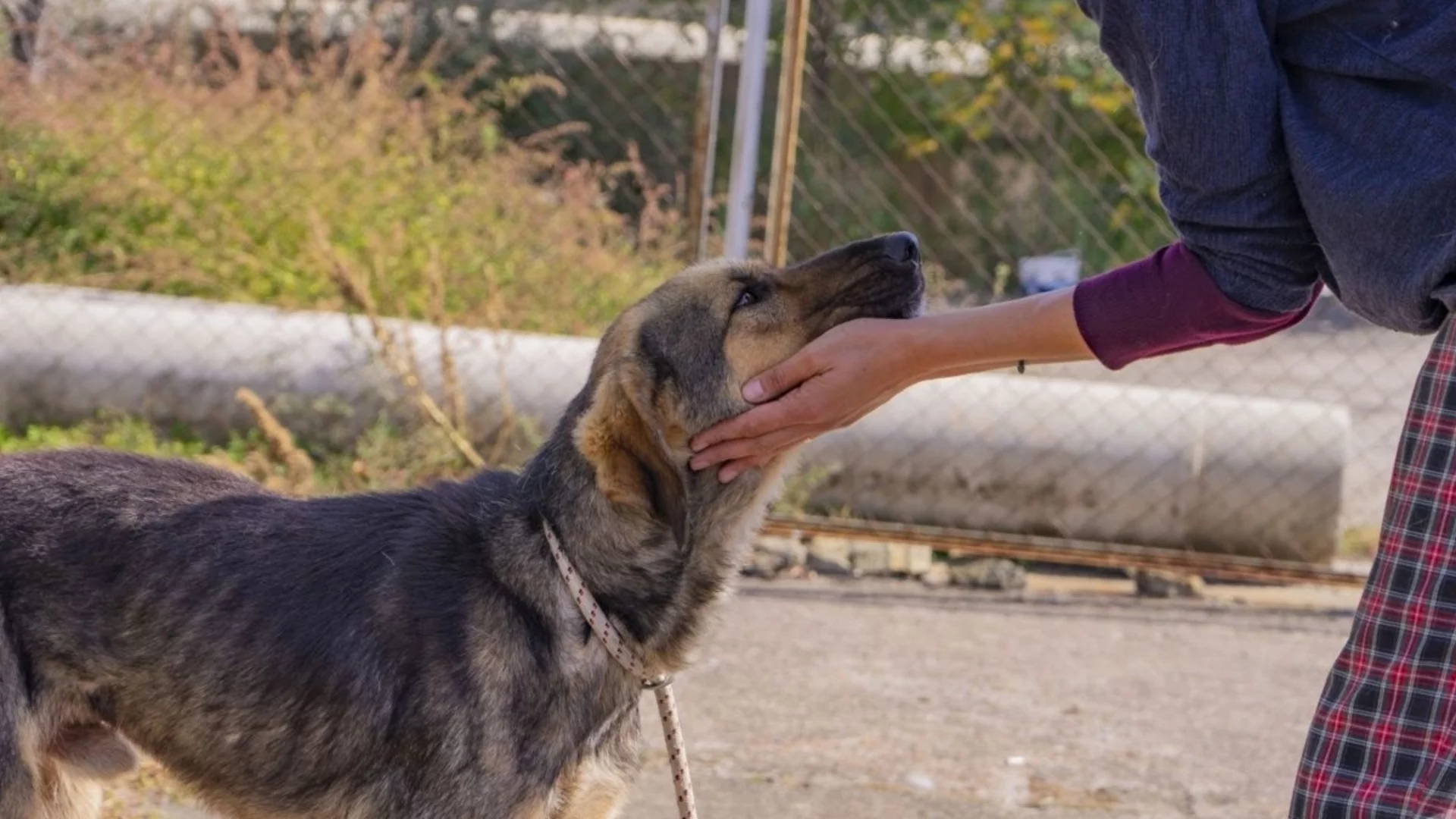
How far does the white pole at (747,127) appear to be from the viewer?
21.8 ft

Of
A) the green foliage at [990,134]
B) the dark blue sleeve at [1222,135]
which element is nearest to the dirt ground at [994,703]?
the dark blue sleeve at [1222,135]

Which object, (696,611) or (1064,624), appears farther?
(1064,624)

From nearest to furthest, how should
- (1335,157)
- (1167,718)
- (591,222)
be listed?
(1335,157) < (1167,718) < (591,222)

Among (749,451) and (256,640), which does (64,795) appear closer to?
(256,640)

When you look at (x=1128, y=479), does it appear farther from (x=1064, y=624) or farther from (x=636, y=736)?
(x=636, y=736)

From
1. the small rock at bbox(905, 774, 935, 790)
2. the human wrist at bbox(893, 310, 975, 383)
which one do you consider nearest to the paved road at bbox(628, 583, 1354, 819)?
the small rock at bbox(905, 774, 935, 790)

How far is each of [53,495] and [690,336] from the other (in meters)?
1.38

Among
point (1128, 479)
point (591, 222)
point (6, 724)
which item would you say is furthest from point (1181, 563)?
point (6, 724)

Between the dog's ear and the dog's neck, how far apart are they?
0.05 meters

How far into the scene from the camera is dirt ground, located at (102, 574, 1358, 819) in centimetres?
465

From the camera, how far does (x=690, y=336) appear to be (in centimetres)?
340

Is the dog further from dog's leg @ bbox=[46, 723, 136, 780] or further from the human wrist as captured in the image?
the human wrist

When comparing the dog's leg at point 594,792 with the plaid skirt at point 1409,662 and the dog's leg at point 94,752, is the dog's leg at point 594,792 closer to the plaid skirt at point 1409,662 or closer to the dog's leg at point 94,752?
the dog's leg at point 94,752

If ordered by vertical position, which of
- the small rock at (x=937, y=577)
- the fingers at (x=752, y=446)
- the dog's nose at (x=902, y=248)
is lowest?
the small rock at (x=937, y=577)
